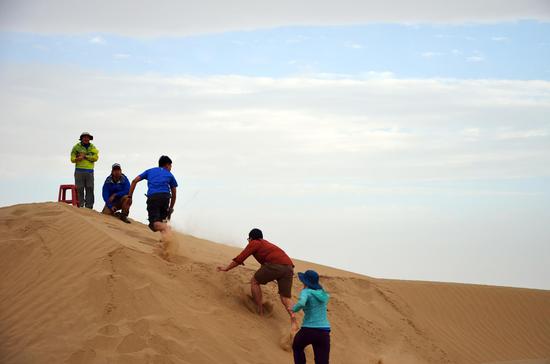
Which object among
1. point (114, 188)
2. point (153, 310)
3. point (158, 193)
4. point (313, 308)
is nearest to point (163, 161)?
point (158, 193)

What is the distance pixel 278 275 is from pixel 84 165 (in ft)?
20.4

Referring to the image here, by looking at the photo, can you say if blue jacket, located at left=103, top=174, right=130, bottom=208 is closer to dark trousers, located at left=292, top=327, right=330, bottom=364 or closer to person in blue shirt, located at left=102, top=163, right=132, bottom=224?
person in blue shirt, located at left=102, top=163, right=132, bottom=224

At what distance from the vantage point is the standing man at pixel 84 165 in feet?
50.5

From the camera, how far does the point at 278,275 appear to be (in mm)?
11219

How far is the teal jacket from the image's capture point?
9.26 meters

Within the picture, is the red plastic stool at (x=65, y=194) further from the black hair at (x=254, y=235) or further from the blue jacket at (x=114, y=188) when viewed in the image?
the black hair at (x=254, y=235)

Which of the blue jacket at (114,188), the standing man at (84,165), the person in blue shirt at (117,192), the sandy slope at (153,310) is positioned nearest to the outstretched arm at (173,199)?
the sandy slope at (153,310)

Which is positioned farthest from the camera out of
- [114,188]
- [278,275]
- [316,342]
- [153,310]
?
[114,188]

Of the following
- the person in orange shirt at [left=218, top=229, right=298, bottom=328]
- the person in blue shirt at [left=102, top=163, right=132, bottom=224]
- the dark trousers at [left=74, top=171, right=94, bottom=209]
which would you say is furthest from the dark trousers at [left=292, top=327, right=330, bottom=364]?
the dark trousers at [left=74, top=171, right=94, bottom=209]

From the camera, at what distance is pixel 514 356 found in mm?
15969

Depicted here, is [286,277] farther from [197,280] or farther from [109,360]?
[109,360]

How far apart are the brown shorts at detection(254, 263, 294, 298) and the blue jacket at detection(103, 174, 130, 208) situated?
4994 millimetres

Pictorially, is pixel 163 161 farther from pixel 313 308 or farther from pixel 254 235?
pixel 313 308

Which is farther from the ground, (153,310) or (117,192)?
(117,192)
